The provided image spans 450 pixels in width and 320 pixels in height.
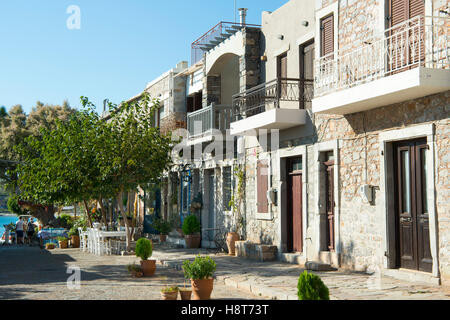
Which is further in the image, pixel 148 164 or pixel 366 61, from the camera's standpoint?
pixel 148 164

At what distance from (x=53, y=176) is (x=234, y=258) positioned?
6834 mm

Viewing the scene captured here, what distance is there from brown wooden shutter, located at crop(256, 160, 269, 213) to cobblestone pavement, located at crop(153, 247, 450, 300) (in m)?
2.03

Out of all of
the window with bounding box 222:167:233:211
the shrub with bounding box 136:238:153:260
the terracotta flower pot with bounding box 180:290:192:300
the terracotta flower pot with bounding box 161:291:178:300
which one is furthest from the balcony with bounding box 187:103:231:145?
the terracotta flower pot with bounding box 161:291:178:300

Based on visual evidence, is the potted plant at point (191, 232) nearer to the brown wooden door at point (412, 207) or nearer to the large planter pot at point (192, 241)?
the large planter pot at point (192, 241)

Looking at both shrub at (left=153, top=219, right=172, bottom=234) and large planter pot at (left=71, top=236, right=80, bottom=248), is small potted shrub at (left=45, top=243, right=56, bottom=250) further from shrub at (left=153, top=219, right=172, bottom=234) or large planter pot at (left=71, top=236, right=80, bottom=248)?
shrub at (left=153, top=219, right=172, bottom=234)

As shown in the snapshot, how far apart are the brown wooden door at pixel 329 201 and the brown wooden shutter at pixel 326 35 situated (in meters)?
2.70

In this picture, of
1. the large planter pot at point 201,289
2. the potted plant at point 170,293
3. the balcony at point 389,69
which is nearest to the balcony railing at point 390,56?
the balcony at point 389,69

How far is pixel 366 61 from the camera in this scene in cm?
1162

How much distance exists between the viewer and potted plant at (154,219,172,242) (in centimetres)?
2269

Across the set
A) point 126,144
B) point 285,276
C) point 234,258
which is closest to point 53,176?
point 126,144

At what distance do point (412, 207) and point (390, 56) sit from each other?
2.91 meters

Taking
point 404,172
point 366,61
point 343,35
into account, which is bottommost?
point 404,172

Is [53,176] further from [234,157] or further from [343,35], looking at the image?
[343,35]

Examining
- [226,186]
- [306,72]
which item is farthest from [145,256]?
[226,186]
